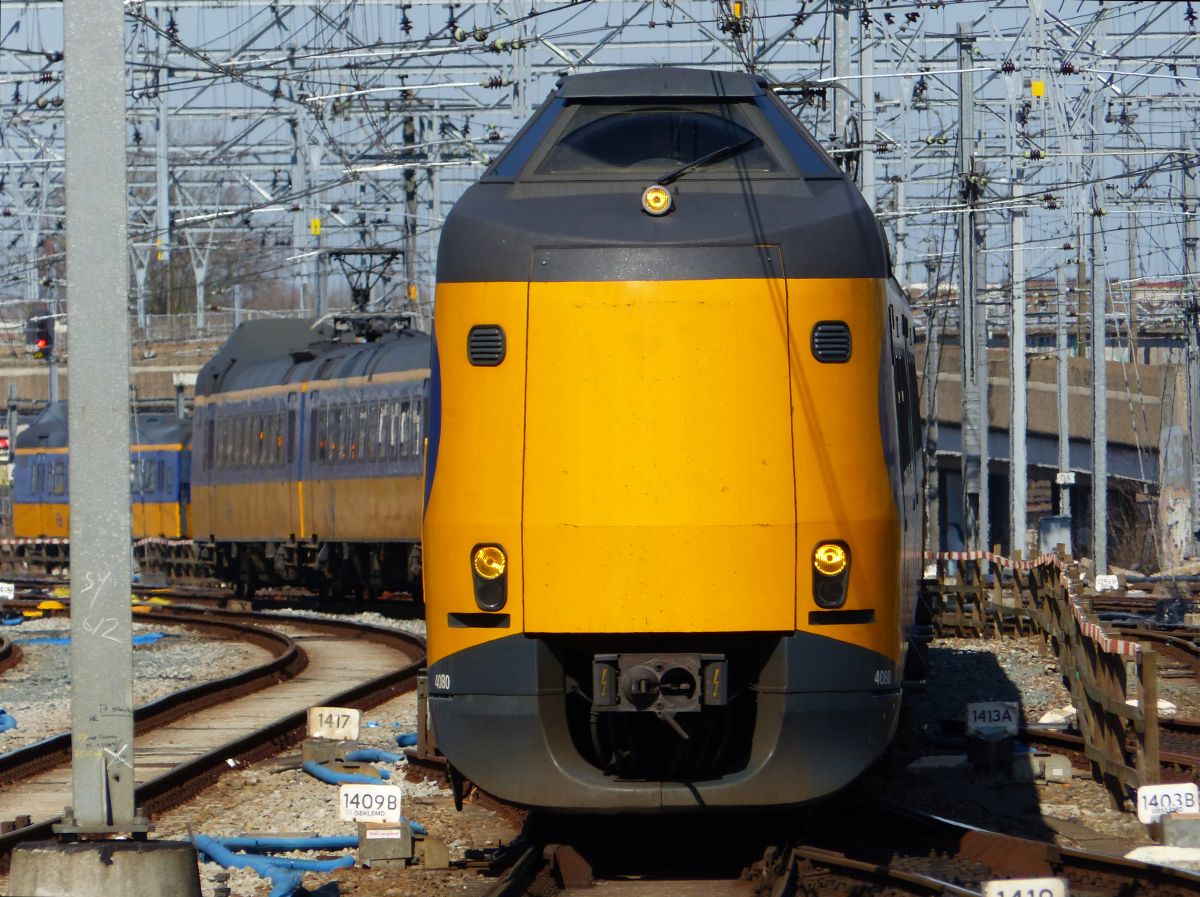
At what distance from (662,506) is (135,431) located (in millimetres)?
35788

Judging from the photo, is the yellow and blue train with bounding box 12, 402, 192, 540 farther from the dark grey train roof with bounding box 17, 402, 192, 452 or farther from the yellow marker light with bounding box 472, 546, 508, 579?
the yellow marker light with bounding box 472, 546, 508, 579

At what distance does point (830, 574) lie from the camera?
711 cm

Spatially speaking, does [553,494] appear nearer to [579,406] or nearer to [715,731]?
[579,406]

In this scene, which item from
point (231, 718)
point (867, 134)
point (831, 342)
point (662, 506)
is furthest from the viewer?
point (867, 134)

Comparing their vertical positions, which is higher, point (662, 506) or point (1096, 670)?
point (662, 506)

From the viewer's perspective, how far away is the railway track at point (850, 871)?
7250 mm

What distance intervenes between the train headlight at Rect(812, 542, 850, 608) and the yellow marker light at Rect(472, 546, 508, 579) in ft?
3.71

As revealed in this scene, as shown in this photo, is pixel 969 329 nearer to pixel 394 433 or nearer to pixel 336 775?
pixel 394 433

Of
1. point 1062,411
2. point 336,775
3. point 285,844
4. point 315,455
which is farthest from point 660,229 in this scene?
point 1062,411

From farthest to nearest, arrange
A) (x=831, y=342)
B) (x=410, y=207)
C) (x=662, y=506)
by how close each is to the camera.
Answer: (x=410, y=207), (x=831, y=342), (x=662, y=506)

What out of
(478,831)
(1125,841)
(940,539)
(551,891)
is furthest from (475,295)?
(940,539)

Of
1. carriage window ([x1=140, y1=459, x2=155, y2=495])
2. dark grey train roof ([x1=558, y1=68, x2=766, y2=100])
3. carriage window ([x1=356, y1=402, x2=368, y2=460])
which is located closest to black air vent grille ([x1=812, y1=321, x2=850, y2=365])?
dark grey train roof ([x1=558, y1=68, x2=766, y2=100])

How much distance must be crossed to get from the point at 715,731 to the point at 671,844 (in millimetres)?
A: 1162

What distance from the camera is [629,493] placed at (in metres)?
7.02
